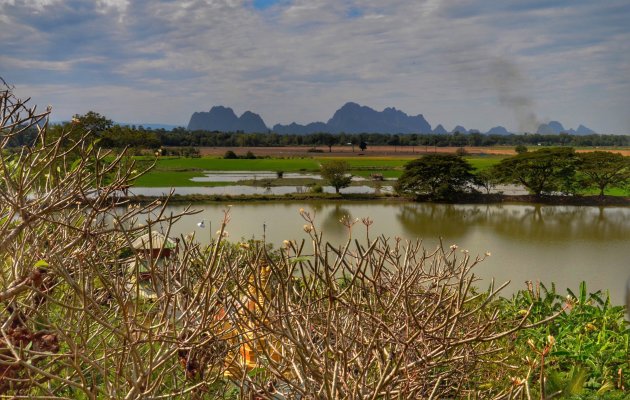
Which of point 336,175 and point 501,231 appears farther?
point 336,175

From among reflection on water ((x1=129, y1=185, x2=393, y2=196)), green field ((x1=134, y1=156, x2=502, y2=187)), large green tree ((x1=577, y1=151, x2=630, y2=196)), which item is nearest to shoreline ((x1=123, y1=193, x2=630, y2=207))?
large green tree ((x1=577, y1=151, x2=630, y2=196))

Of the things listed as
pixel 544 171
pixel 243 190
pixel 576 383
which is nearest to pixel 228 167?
pixel 243 190

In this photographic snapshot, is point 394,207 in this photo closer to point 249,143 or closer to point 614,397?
point 614,397

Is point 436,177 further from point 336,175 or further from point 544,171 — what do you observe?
point 544,171

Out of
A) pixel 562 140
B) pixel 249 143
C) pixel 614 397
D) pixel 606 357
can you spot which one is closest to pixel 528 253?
pixel 606 357

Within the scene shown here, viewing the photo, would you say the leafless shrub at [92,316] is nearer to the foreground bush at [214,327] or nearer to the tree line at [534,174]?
the foreground bush at [214,327]

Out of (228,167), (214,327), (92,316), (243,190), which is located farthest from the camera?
(228,167)

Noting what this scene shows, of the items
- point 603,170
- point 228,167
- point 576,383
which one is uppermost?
point 603,170

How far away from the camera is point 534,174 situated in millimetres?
26641

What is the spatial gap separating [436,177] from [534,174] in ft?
17.2

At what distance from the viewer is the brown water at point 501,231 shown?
10.5 m

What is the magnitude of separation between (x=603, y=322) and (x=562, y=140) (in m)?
67.6

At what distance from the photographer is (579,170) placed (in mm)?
26531

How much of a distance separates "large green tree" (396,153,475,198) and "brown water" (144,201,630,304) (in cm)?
146
